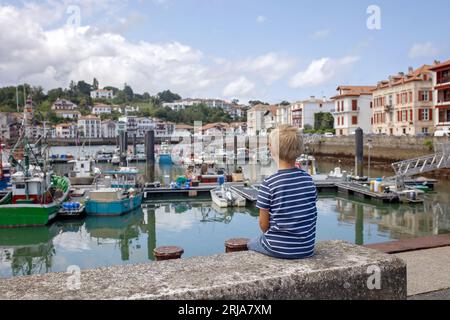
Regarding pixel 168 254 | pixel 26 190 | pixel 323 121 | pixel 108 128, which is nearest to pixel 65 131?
pixel 108 128

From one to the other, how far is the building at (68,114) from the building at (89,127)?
58.0 ft

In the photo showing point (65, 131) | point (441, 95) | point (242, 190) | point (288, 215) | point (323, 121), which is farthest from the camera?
point (65, 131)

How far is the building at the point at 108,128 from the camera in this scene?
15000cm

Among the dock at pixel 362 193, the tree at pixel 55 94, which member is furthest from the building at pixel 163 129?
the dock at pixel 362 193

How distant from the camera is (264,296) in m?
2.86

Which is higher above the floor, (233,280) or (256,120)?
(256,120)

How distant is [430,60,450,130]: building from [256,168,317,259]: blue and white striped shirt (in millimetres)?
48981

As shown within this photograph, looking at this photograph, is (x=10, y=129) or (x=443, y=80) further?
(x=10, y=129)

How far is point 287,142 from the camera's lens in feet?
11.2

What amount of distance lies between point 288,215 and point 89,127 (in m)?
151

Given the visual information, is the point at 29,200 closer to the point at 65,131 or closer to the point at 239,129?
the point at 239,129

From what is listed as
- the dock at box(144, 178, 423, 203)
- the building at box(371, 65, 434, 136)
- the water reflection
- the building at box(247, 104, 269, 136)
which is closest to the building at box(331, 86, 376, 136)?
the building at box(371, 65, 434, 136)
